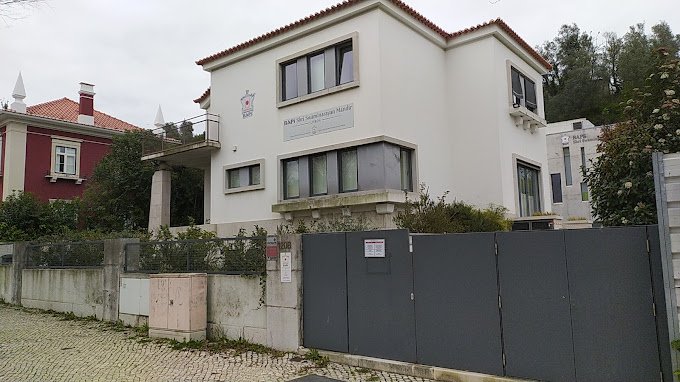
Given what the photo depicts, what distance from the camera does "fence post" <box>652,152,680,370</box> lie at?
18.6 ft

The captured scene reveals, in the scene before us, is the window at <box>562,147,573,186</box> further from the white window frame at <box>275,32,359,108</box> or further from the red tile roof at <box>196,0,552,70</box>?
the white window frame at <box>275,32,359,108</box>

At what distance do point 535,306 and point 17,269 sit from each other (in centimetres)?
1578

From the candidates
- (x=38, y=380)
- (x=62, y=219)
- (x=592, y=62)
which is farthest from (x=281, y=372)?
(x=592, y=62)

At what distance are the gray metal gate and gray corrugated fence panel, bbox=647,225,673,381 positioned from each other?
11mm

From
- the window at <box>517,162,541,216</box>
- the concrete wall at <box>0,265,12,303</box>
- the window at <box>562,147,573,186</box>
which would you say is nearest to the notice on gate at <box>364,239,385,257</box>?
the window at <box>517,162,541,216</box>

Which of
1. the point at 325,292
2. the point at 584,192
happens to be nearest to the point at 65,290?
the point at 325,292

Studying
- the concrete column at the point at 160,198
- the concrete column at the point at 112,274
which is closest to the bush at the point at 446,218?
the concrete column at the point at 112,274

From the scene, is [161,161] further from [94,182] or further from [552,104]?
[552,104]

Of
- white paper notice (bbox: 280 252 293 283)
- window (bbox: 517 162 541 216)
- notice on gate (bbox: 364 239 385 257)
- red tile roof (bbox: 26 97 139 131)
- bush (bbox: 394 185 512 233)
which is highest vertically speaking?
red tile roof (bbox: 26 97 139 131)

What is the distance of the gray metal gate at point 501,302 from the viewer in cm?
617

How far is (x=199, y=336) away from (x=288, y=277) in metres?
2.35

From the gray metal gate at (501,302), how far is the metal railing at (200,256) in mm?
1409

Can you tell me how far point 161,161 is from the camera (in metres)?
21.8

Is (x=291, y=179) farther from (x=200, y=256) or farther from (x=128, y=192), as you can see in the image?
(x=128, y=192)
